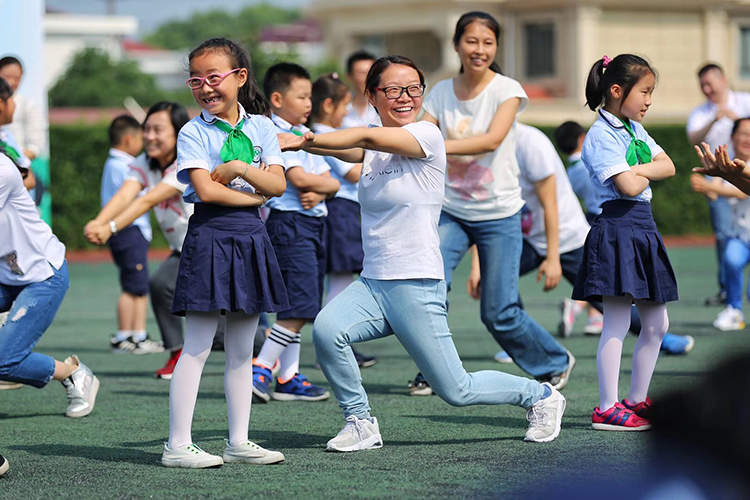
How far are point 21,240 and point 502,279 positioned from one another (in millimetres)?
2450

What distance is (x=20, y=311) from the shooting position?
210 inches

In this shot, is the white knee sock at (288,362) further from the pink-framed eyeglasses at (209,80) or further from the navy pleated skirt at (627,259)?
the pink-framed eyeglasses at (209,80)

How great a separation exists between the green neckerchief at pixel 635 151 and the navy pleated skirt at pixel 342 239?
9.19ft

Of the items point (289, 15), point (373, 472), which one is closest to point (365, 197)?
point (373, 472)

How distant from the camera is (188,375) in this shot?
15.2ft

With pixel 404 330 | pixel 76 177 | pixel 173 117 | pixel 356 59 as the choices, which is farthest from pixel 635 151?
pixel 76 177

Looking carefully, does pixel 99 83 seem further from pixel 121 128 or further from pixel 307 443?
pixel 307 443

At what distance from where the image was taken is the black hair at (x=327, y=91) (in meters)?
7.42

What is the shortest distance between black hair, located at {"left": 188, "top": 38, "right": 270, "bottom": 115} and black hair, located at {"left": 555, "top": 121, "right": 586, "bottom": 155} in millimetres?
4453

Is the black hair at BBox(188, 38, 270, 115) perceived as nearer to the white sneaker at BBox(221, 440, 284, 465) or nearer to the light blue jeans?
the light blue jeans

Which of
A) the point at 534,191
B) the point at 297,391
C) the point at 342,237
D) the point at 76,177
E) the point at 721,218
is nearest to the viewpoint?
the point at 297,391

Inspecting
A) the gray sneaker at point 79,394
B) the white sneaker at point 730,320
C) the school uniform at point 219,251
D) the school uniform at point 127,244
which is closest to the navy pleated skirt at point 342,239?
the gray sneaker at point 79,394

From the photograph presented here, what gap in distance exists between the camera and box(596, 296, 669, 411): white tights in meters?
5.41

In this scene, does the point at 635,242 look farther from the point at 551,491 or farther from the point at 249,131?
the point at 551,491
